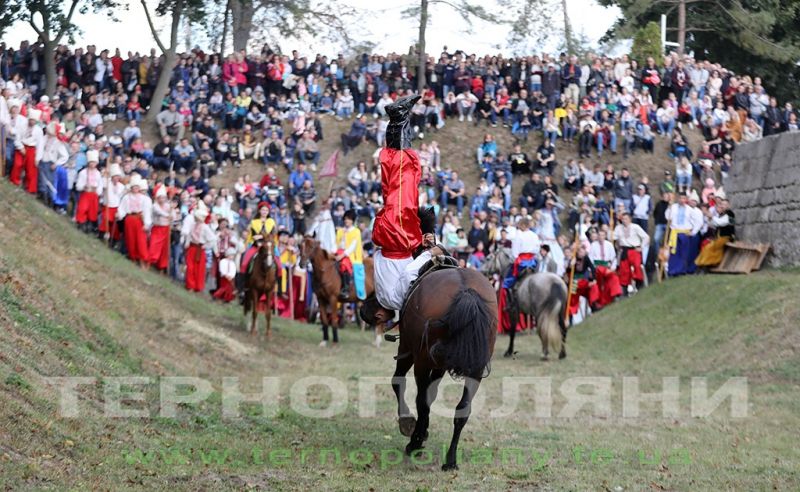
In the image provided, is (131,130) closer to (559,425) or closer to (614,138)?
(614,138)

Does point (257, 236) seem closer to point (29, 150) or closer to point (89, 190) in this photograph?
point (89, 190)

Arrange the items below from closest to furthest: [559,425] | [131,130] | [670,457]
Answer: [670,457]
[559,425]
[131,130]

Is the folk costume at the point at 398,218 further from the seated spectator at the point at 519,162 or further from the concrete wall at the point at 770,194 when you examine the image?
the seated spectator at the point at 519,162

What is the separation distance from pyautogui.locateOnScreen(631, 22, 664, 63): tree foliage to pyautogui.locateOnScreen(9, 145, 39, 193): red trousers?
23818mm

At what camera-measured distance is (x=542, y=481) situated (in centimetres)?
947

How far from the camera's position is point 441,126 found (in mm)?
36312

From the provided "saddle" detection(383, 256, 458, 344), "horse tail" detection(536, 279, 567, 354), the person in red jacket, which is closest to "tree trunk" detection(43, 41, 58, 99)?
"horse tail" detection(536, 279, 567, 354)

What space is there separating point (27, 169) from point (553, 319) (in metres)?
11.4

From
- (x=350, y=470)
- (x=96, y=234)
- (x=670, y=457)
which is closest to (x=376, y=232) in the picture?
(x=350, y=470)

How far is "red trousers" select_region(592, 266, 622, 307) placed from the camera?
27.9 meters

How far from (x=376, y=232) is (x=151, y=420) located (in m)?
2.97

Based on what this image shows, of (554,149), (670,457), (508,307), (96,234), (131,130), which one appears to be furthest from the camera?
(554,149)

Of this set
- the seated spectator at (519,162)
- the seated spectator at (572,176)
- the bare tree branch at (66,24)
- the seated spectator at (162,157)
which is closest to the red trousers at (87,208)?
the seated spectator at (162,157)

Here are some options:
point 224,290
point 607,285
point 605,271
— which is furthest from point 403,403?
point 607,285
